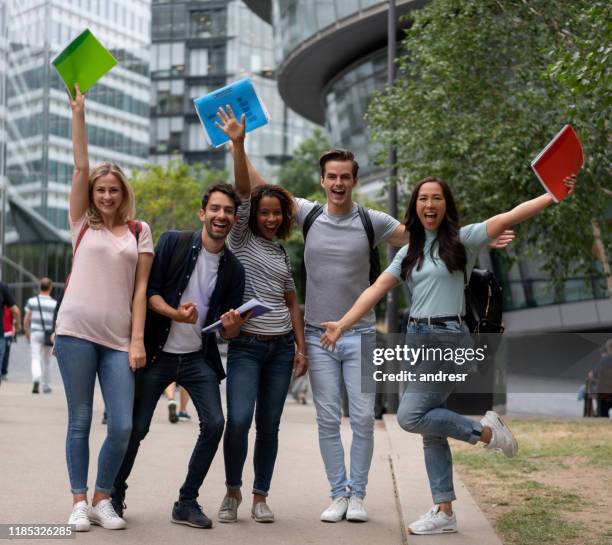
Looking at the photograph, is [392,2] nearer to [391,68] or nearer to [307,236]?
[391,68]

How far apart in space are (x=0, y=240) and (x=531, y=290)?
42.5 meters

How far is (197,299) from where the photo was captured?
6.30 metres

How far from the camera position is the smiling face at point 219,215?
6230mm

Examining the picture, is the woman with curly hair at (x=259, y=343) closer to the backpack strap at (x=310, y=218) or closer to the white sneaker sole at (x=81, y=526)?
the backpack strap at (x=310, y=218)

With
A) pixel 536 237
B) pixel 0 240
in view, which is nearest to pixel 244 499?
pixel 536 237

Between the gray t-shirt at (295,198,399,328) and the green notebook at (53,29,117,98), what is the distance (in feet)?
5.06

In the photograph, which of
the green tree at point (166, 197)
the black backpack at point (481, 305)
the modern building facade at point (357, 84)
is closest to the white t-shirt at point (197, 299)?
the black backpack at point (481, 305)

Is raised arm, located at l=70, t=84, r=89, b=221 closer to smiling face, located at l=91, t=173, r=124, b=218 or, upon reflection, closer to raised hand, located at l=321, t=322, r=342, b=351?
smiling face, located at l=91, t=173, r=124, b=218

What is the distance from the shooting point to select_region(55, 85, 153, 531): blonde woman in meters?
5.97

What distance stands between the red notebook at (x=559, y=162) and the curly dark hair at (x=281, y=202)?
4.75 ft

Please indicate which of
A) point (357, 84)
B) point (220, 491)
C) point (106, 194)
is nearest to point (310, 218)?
point (106, 194)

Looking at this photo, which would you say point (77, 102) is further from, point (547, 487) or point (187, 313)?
point (547, 487)

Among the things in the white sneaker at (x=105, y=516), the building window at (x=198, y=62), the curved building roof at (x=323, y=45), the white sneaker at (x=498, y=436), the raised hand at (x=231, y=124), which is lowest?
the white sneaker at (x=105, y=516)

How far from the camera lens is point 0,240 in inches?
2869
